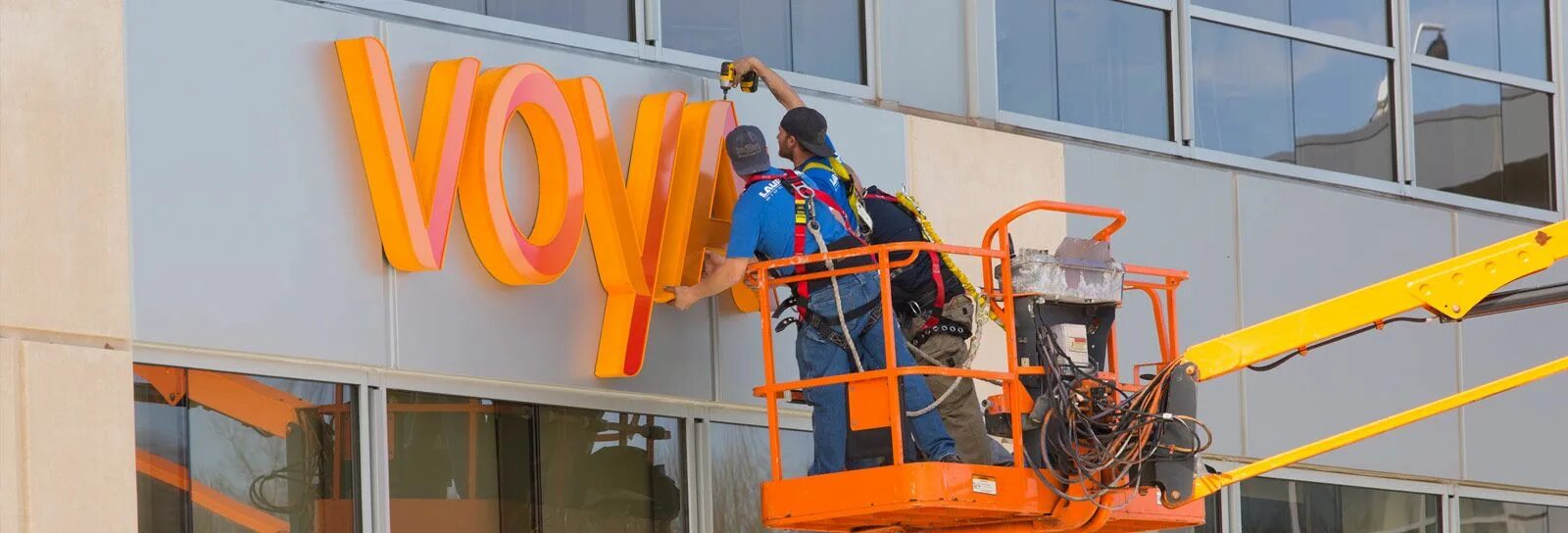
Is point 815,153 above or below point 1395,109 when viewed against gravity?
below

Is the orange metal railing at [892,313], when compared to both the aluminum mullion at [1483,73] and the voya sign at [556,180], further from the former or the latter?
the aluminum mullion at [1483,73]

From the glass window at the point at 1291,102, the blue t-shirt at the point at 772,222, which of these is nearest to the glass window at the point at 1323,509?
the glass window at the point at 1291,102

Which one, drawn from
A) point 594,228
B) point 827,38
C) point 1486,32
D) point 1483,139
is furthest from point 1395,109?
point 594,228

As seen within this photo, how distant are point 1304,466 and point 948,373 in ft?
19.6

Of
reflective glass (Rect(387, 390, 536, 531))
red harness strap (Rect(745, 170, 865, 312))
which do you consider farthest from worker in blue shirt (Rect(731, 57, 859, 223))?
reflective glass (Rect(387, 390, 536, 531))

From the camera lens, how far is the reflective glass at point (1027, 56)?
13.4 metres

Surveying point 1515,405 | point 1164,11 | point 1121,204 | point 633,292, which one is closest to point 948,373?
point 633,292

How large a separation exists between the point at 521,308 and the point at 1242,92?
6529mm

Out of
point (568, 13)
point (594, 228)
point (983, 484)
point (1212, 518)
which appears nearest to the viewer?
point (983, 484)

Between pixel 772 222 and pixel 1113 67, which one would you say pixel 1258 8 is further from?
pixel 772 222

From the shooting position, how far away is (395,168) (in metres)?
9.34

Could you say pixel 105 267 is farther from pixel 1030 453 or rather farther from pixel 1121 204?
pixel 1121 204

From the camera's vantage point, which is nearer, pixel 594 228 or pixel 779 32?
pixel 594 228

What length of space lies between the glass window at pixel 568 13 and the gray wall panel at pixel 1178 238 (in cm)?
345
